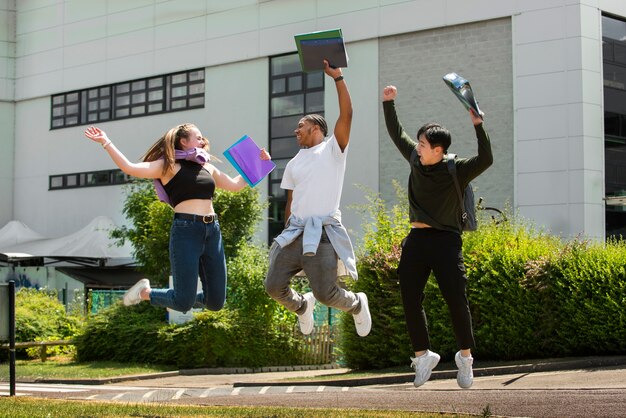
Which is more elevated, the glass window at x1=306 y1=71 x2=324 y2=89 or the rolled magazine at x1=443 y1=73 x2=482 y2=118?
the glass window at x1=306 y1=71 x2=324 y2=89

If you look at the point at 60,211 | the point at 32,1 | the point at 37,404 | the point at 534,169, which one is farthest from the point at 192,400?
the point at 32,1

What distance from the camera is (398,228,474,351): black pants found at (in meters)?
8.76

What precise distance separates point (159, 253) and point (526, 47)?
13.2m

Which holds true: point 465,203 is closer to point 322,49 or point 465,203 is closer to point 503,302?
point 322,49

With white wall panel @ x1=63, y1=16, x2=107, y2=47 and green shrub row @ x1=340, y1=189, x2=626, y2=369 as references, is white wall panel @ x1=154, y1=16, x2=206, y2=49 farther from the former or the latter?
green shrub row @ x1=340, y1=189, x2=626, y2=369

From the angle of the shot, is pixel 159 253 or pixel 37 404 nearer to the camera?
pixel 37 404

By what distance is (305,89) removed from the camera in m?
36.1

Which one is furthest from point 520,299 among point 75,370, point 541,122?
point 541,122

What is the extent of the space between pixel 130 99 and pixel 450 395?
1223 inches

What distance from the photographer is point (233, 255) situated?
26.6 meters

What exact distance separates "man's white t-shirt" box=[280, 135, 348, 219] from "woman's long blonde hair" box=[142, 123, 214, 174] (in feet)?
3.30


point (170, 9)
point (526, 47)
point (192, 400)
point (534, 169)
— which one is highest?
point (170, 9)

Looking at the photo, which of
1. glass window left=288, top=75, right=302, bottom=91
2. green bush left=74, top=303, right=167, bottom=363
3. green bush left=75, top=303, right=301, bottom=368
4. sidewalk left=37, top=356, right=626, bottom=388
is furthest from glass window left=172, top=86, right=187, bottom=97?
sidewalk left=37, top=356, right=626, bottom=388

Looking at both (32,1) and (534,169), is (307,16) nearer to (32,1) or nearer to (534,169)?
(534,169)
